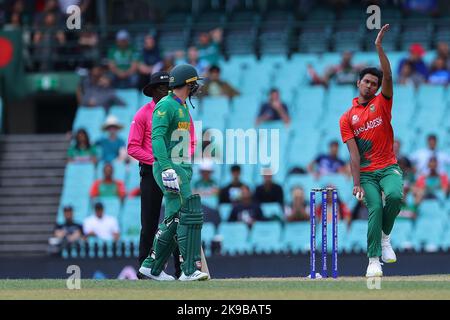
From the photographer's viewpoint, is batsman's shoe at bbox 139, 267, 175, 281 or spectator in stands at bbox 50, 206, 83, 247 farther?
spectator in stands at bbox 50, 206, 83, 247

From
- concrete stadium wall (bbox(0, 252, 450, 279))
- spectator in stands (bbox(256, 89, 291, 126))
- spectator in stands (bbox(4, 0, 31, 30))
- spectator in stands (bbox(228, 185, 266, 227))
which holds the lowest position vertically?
concrete stadium wall (bbox(0, 252, 450, 279))

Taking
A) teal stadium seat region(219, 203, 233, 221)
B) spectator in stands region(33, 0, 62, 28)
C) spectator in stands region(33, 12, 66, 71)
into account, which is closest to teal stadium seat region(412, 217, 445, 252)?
teal stadium seat region(219, 203, 233, 221)

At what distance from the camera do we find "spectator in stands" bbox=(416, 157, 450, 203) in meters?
21.7

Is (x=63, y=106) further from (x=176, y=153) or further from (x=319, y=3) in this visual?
(x=176, y=153)


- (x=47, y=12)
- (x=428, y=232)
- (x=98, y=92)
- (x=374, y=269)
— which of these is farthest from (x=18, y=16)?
(x=374, y=269)

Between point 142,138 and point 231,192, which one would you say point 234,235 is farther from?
point 142,138

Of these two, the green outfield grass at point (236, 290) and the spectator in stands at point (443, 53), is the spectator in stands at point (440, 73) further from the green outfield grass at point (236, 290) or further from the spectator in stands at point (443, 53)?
the green outfield grass at point (236, 290)

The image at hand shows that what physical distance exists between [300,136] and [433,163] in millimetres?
2630

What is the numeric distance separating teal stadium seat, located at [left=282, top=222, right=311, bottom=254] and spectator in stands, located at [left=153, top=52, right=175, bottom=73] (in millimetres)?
4723

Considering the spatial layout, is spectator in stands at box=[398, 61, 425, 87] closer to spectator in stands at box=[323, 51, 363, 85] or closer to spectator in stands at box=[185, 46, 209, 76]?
spectator in stands at box=[323, 51, 363, 85]

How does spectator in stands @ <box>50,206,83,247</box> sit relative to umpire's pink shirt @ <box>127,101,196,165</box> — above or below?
below

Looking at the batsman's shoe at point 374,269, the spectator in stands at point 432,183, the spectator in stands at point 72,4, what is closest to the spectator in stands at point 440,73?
the spectator in stands at point 432,183

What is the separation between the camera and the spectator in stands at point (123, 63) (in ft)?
85.2
